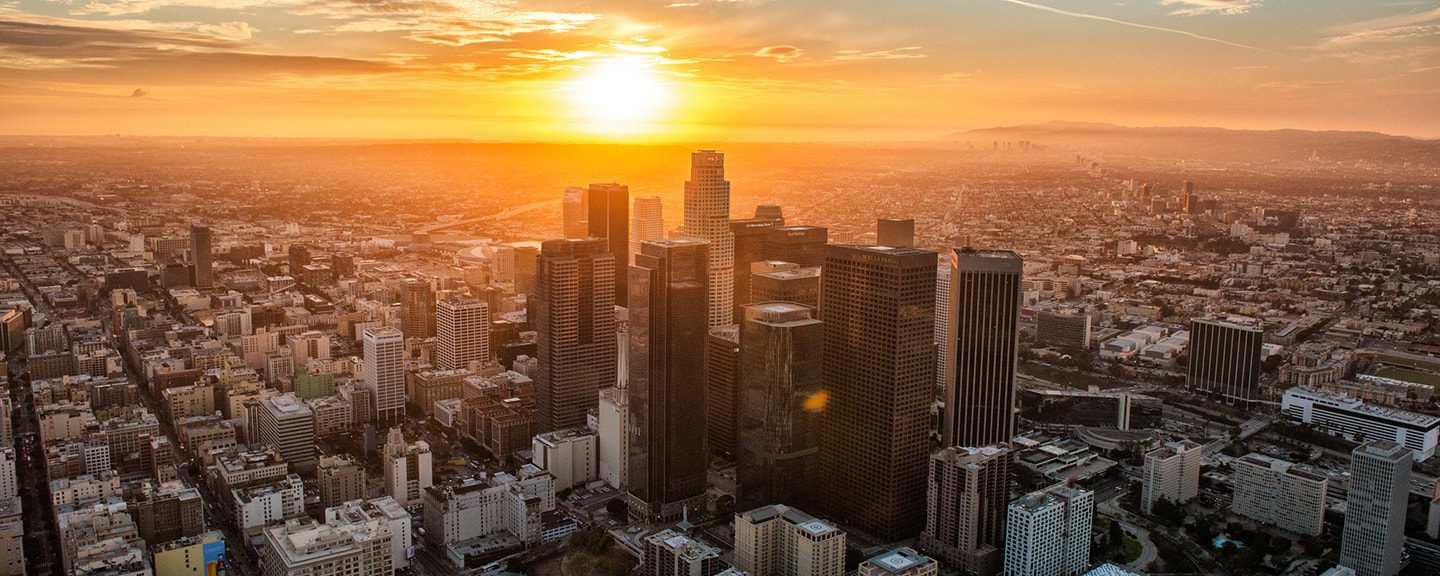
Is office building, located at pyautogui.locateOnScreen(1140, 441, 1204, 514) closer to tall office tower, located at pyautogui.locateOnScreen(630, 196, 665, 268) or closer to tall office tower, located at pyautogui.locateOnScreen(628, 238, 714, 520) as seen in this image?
tall office tower, located at pyautogui.locateOnScreen(628, 238, 714, 520)

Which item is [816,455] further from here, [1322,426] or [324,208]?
[324,208]

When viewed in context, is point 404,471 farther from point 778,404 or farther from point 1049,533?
point 1049,533

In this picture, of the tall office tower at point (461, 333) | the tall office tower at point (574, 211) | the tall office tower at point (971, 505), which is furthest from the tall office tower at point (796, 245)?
the tall office tower at point (971, 505)

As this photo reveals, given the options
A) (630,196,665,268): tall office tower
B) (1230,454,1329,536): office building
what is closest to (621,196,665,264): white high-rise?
(630,196,665,268): tall office tower

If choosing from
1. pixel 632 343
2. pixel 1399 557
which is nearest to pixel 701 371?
pixel 632 343

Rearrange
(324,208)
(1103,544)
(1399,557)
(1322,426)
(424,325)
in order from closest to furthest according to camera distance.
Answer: (1399,557) → (1103,544) → (1322,426) → (424,325) → (324,208)

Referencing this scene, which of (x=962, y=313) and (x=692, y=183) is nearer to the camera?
(x=962, y=313)

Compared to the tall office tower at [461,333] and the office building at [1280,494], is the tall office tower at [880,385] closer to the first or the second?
the office building at [1280,494]
